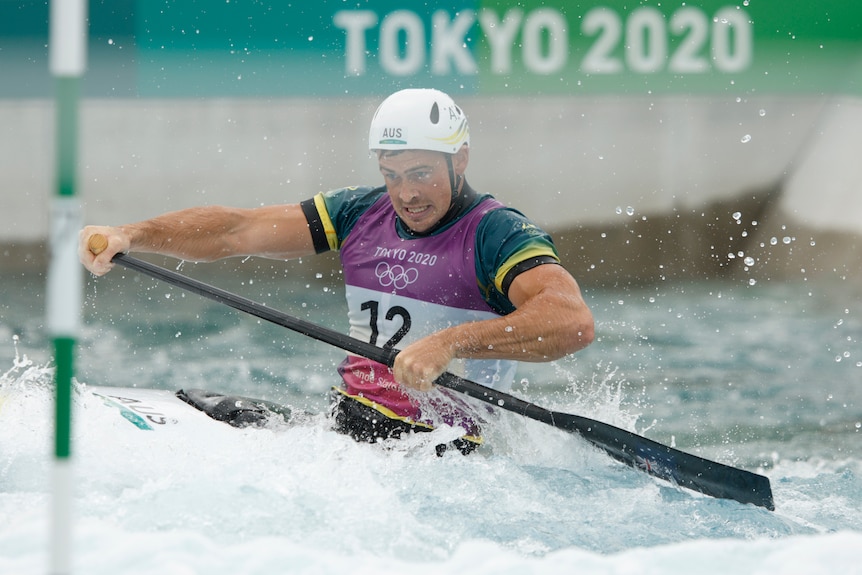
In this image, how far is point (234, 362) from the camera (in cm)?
→ 713

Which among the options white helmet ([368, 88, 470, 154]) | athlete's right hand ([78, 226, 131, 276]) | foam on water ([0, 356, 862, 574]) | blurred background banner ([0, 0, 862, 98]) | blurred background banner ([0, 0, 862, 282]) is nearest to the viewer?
foam on water ([0, 356, 862, 574])

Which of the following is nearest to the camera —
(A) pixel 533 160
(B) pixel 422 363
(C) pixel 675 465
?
(B) pixel 422 363

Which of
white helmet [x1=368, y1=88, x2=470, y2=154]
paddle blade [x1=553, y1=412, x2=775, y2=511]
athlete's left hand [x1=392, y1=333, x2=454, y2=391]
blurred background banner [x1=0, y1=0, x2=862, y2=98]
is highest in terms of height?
blurred background banner [x1=0, y1=0, x2=862, y2=98]

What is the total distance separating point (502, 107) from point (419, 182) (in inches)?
265

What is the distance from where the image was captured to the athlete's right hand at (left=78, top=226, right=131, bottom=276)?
3357 mm

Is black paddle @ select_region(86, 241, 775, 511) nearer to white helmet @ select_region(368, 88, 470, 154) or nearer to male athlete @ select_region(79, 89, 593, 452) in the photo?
male athlete @ select_region(79, 89, 593, 452)

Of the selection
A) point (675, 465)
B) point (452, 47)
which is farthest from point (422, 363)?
point (452, 47)

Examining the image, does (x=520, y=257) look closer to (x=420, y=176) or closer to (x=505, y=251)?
(x=505, y=251)

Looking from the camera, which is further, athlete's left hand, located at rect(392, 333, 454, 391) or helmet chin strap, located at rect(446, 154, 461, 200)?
helmet chin strap, located at rect(446, 154, 461, 200)

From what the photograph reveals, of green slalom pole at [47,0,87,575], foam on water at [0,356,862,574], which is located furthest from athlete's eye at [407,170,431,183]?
green slalom pole at [47,0,87,575]

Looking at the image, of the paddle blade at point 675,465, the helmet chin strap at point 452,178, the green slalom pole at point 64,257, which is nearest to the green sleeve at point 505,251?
the helmet chin strap at point 452,178

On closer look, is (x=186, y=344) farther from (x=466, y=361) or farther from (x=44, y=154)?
(x=466, y=361)

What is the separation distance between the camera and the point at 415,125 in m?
3.20

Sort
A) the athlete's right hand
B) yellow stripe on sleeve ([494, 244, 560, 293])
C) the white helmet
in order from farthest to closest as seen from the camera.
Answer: the athlete's right hand → the white helmet → yellow stripe on sleeve ([494, 244, 560, 293])
